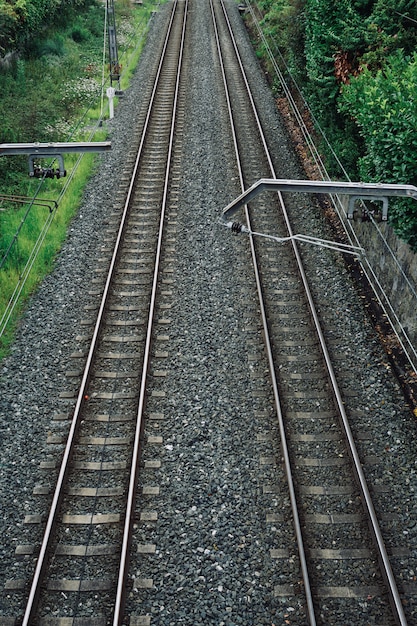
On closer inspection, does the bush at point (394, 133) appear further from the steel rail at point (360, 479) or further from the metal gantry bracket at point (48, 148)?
the metal gantry bracket at point (48, 148)

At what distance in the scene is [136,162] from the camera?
20.7 m

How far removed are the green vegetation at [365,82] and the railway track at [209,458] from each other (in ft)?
10.2

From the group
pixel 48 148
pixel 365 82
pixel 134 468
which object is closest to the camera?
pixel 48 148

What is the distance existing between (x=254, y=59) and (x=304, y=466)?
2855 cm

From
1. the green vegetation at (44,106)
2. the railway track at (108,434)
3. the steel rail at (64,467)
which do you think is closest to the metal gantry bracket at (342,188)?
the railway track at (108,434)

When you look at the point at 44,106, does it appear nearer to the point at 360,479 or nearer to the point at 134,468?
the point at 134,468

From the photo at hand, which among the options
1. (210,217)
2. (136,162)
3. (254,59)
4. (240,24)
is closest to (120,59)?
(254,59)

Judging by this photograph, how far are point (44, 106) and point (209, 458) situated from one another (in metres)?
19.7

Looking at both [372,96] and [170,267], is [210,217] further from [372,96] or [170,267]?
[372,96]

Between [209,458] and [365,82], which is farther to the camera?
[365,82]

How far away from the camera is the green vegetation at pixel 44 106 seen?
1565cm

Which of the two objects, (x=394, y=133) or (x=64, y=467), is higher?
(x=394, y=133)

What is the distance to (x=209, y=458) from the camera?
997cm

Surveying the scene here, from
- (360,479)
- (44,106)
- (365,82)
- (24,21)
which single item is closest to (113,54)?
(24,21)
